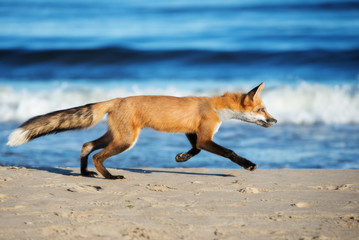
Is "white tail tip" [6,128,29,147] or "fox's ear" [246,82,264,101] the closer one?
"white tail tip" [6,128,29,147]

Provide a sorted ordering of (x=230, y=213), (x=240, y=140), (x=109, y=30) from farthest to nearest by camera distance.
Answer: (x=109, y=30) < (x=240, y=140) < (x=230, y=213)

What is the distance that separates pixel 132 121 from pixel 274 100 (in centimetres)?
940

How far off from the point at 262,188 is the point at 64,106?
10682mm

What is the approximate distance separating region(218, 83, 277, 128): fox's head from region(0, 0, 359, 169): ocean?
1.39 metres

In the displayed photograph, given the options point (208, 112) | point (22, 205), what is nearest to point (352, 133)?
point (208, 112)

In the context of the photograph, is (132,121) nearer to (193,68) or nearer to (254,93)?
(254,93)

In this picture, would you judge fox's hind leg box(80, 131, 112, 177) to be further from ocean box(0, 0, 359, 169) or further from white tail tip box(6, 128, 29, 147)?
ocean box(0, 0, 359, 169)

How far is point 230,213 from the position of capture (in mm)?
4699

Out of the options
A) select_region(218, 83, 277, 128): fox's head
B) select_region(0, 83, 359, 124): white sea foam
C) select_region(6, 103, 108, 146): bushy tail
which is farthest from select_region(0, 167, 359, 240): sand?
select_region(0, 83, 359, 124): white sea foam

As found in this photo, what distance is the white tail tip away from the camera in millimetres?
6238

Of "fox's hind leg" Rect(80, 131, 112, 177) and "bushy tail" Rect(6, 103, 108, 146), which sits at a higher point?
"bushy tail" Rect(6, 103, 108, 146)

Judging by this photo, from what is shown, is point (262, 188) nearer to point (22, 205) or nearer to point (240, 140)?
point (22, 205)

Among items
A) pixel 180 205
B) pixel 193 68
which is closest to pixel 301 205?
pixel 180 205

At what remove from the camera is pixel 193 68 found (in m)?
21.2
